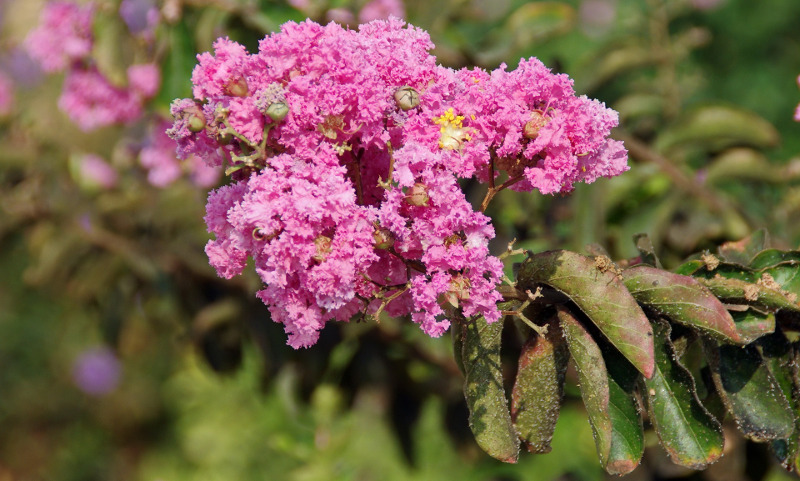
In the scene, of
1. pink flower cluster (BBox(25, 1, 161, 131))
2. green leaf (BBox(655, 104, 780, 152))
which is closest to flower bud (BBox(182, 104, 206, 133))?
pink flower cluster (BBox(25, 1, 161, 131))

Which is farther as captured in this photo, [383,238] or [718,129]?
[718,129]

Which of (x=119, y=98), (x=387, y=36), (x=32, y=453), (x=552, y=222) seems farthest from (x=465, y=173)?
(x=32, y=453)

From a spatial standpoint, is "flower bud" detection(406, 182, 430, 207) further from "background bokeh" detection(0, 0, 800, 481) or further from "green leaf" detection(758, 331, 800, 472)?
"background bokeh" detection(0, 0, 800, 481)

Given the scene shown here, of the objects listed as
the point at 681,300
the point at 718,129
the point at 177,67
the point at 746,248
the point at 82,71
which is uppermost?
the point at 718,129

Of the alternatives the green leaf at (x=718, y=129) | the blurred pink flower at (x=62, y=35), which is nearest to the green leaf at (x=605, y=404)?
the green leaf at (x=718, y=129)

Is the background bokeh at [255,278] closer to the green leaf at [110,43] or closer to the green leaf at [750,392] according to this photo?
the green leaf at [110,43]

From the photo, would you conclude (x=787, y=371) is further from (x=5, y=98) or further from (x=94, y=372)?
(x=94, y=372)

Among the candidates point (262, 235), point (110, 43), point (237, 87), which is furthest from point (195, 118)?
point (110, 43)

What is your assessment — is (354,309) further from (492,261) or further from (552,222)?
(552,222)
